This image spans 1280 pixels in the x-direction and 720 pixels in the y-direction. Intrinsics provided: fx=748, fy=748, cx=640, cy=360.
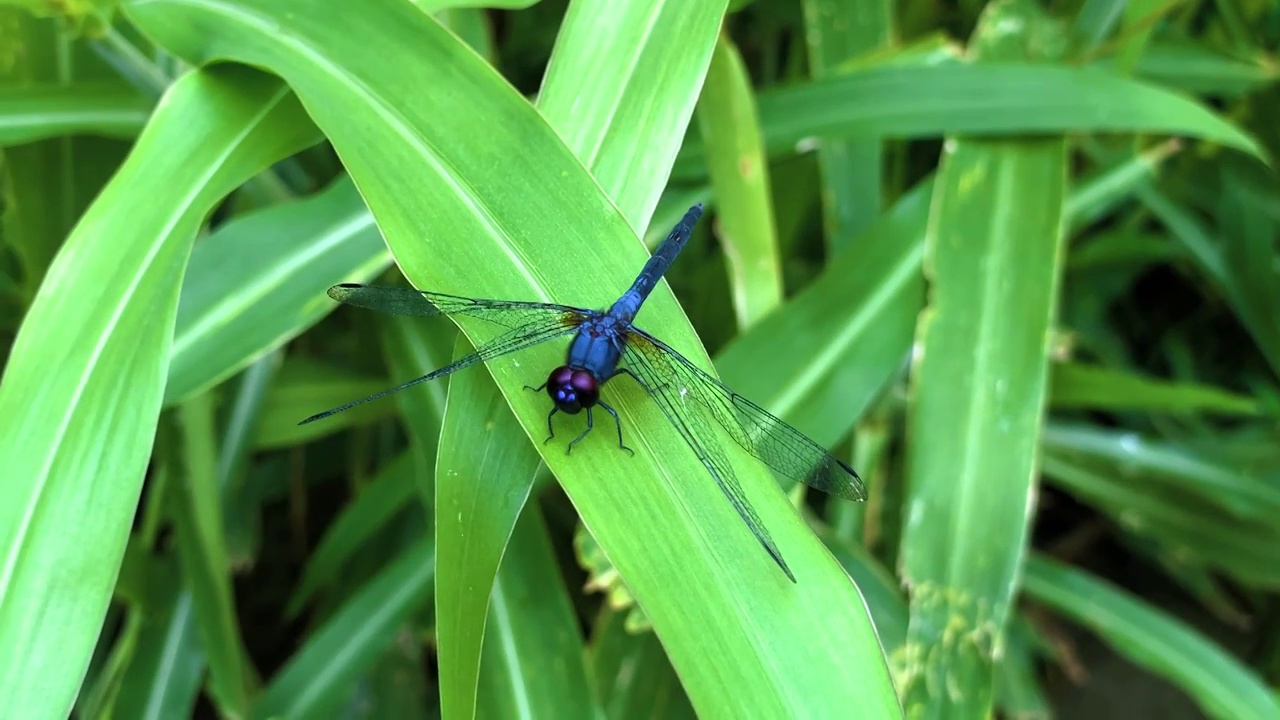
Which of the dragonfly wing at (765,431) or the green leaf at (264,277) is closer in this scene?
the dragonfly wing at (765,431)

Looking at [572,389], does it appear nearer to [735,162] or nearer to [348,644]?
[735,162]

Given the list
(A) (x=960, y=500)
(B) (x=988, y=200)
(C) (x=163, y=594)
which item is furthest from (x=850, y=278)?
(C) (x=163, y=594)

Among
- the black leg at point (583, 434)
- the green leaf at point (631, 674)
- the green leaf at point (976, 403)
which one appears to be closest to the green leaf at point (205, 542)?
the green leaf at point (631, 674)

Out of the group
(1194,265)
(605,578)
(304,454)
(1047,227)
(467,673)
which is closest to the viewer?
(467,673)

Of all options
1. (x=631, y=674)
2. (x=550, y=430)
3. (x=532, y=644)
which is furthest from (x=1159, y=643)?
(x=550, y=430)

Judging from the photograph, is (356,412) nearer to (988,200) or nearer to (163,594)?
(163,594)

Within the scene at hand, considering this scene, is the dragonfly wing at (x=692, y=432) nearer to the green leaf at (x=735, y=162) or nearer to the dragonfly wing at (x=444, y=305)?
the dragonfly wing at (x=444, y=305)
